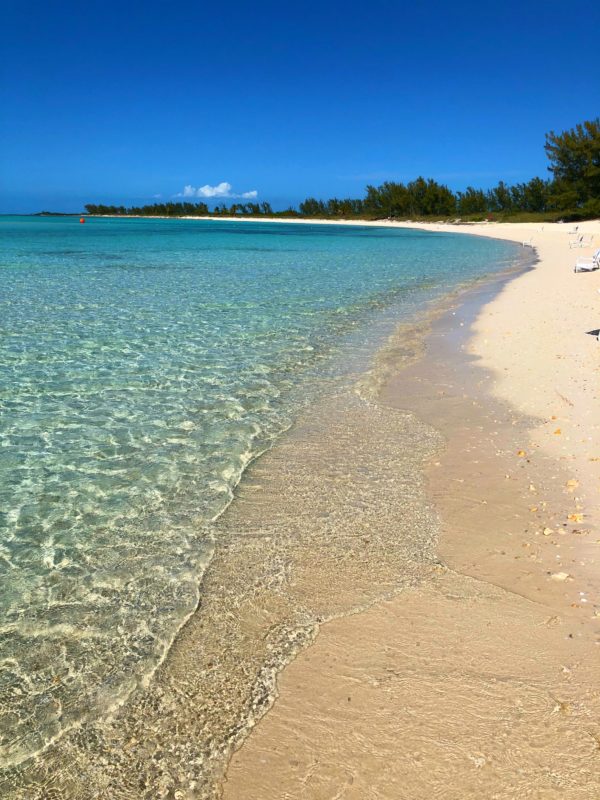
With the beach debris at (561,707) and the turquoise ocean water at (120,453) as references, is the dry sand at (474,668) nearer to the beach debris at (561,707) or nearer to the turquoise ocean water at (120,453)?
the beach debris at (561,707)

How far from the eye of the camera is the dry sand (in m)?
2.64

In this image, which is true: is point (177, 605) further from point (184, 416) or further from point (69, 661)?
point (184, 416)

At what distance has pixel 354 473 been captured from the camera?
5867 mm

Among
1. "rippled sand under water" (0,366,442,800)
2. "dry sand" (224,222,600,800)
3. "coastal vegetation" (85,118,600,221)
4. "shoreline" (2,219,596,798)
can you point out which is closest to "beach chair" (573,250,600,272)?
"dry sand" (224,222,600,800)

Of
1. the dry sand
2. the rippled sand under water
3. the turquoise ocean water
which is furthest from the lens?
the turquoise ocean water

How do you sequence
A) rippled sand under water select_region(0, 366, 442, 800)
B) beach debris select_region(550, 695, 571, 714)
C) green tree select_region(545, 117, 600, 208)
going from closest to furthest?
rippled sand under water select_region(0, 366, 442, 800) < beach debris select_region(550, 695, 571, 714) < green tree select_region(545, 117, 600, 208)

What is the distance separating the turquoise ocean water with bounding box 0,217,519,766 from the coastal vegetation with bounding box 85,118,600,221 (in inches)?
2480

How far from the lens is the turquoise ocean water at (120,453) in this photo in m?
3.54

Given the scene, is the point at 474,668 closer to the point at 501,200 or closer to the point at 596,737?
the point at 596,737

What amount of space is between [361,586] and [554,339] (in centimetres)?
850

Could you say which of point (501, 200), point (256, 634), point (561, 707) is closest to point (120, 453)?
point (256, 634)

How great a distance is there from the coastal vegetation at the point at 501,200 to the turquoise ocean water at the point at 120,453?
63001mm

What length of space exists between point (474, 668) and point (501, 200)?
360ft

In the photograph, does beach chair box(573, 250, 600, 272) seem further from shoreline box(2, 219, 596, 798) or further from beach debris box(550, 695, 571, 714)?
beach debris box(550, 695, 571, 714)
